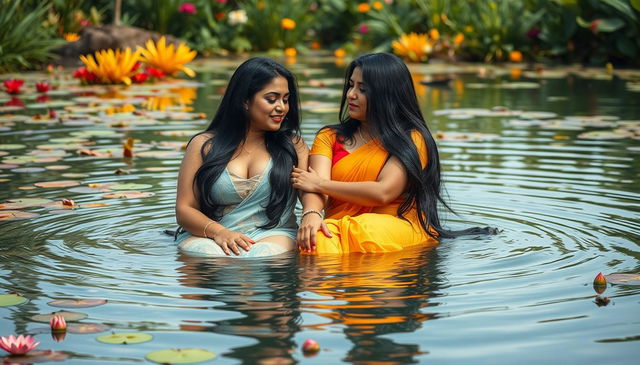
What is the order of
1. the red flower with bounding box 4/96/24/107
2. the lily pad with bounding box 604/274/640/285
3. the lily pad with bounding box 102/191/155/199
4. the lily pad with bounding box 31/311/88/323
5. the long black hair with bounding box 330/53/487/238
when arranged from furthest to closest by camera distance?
1. the red flower with bounding box 4/96/24/107
2. the lily pad with bounding box 102/191/155/199
3. the long black hair with bounding box 330/53/487/238
4. the lily pad with bounding box 604/274/640/285
5. the lily pad with bounding box 31/311/88/323

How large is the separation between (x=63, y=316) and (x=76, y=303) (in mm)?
151

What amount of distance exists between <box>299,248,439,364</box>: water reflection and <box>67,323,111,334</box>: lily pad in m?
0.66

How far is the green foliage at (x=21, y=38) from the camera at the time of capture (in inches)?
461

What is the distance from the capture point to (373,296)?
383 cm

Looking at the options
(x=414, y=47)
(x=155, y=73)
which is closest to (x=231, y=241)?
(x=155, y=73)

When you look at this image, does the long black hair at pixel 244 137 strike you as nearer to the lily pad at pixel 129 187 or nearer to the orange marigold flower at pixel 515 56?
the lily pad at pixel 129 187

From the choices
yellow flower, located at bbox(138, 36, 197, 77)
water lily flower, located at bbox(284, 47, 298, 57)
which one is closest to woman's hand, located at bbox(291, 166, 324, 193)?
yellow flower, located at bbox(138, 36, 197, 77)

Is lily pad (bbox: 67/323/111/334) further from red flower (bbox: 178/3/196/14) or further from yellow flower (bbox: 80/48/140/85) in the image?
red flower (bbox: 178/3/196/14)

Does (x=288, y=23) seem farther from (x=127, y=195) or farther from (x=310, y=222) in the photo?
(x=310, y=222)

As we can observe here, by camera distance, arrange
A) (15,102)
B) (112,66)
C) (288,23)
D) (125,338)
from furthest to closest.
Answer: (288,23), (112,66), (15,102), (125,338)

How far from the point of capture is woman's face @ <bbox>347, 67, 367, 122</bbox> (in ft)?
15.6

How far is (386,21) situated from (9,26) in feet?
21.0

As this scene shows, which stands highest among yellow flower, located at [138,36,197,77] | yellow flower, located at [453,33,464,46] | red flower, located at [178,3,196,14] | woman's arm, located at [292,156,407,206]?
red flower, located at [178,3,196,14]

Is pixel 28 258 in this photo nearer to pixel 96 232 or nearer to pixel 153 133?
pixel 96 232
